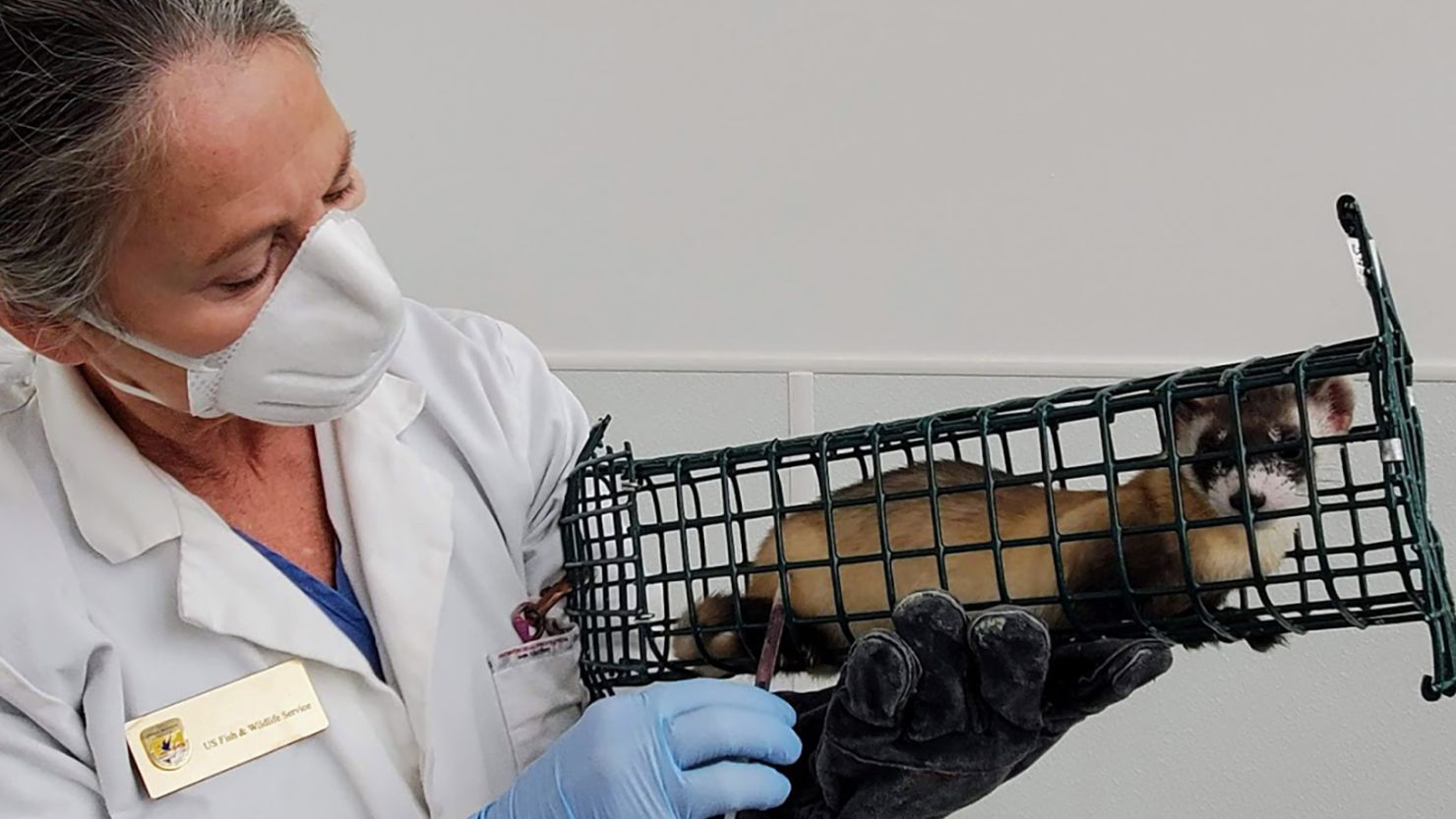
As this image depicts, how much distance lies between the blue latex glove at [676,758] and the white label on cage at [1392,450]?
350 mm

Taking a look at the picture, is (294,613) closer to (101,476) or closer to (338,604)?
(338,604)

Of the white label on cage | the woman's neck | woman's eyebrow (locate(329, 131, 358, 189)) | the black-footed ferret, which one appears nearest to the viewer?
the white label on cage

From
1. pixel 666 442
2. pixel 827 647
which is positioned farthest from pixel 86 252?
pixel 666 442

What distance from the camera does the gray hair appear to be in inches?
26.7

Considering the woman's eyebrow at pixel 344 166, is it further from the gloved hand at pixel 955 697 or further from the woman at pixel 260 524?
the gloved hand at pixel 955 697

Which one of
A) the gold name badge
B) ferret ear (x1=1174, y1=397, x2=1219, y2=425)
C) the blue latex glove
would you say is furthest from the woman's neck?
ferret ear (x1=1174, y1=397, x2=1219, y2=425)

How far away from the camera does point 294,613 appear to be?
2.75ft

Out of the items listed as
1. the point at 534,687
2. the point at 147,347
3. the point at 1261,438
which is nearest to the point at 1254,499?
the point at 1261,438

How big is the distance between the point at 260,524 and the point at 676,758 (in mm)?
347

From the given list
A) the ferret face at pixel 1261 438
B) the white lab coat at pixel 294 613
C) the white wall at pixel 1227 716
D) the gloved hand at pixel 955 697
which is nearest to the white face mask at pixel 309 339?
the white lab coat at pixel 294 613

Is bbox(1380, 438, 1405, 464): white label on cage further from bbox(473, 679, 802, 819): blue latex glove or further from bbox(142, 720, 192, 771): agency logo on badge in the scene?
bbox(142, 720, 192, 771): agency logo on badge

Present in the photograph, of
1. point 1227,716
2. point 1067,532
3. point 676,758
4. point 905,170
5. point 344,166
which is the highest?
point 905,170

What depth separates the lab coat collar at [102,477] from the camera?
2.67 feet

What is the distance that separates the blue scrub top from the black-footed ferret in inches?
8.1
